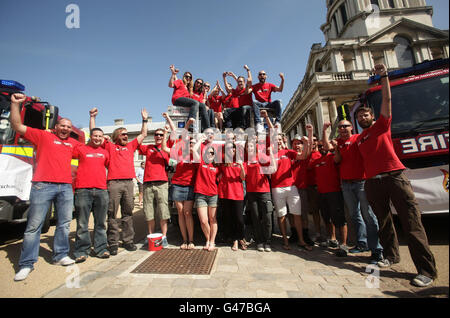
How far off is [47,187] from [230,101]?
16.7 ft

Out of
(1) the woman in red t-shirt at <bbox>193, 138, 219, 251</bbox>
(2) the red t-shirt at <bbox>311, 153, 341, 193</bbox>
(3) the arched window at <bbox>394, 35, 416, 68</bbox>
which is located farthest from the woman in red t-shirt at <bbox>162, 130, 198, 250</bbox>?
(3) the arched window at <bbox>394, 35, 416, 68</bbox>

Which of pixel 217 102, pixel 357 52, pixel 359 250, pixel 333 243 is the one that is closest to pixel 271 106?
pixel 217 102

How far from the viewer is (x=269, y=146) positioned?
4.07 metres

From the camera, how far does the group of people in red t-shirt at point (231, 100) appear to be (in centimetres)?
551

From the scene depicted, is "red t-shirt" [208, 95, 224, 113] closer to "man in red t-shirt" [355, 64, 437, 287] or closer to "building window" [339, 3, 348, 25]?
"man in red t-shirt" [355, 64, 437, 287]

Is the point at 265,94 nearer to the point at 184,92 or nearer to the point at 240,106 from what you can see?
the point at 240,106

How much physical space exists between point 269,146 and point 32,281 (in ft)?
13.9

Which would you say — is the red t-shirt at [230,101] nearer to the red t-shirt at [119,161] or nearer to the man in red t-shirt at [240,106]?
the man in red t-shirt at [240,106]

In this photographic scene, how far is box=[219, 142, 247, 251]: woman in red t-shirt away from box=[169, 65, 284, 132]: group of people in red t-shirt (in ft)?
5.73

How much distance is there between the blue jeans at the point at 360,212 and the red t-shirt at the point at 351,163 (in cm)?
13

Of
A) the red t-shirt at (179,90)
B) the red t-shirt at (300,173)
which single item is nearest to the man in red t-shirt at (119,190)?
the red t-shirt at (179,90)

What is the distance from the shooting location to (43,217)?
2957 millimetres

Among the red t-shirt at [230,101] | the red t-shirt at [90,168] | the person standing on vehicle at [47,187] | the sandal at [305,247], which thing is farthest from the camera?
the red t-shirt at [230,101]
